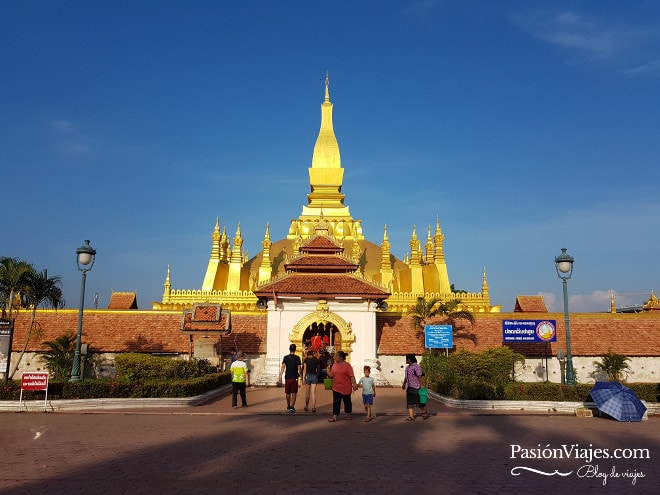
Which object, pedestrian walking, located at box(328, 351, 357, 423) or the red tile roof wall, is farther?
the red tile roof wall

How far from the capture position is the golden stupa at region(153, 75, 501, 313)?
126 feet

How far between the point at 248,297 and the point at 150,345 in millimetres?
11667

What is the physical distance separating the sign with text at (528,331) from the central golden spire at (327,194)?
23264 millimetres

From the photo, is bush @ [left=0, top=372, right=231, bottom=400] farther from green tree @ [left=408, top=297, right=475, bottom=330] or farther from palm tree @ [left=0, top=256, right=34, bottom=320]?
green tree @ [left=408, top=297, right=475, bottom=330]

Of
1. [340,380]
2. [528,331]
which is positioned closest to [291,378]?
[340,380]

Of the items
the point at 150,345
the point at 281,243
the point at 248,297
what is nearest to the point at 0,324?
the point at 150,345

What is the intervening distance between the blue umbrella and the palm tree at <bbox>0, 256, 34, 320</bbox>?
1974cm

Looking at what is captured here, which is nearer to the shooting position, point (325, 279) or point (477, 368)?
point (477, 368)

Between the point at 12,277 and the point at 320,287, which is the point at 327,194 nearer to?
the point at 320,287

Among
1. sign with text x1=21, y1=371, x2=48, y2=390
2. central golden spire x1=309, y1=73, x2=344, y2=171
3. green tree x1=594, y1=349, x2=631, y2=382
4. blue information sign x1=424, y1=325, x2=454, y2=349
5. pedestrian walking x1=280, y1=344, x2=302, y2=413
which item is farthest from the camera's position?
central golden spire x1=309, y1=73, x2=344, y2=171

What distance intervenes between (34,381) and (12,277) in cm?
676

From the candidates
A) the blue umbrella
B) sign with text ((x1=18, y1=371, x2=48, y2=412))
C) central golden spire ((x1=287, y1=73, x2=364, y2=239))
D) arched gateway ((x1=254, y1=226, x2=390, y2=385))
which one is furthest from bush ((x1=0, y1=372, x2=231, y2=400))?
central golden spire ((x1=287, y1=73, x2=364, y2=239))

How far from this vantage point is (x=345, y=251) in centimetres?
4438

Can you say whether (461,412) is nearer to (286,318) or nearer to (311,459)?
(311,459)
